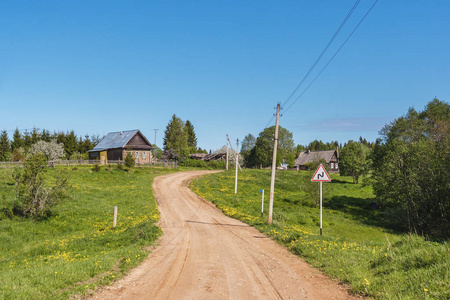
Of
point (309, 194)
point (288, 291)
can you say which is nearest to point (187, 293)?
point (288, 291)

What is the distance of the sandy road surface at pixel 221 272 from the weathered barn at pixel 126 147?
5092 centimetres

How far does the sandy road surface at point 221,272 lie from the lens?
24.0 feet

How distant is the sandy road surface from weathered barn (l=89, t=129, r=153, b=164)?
5092 cm

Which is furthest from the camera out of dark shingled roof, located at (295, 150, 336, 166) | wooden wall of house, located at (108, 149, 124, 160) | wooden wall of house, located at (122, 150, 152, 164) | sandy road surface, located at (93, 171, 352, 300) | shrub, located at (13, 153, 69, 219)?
dark shingled roof, located at (295, 150, 336, 166)

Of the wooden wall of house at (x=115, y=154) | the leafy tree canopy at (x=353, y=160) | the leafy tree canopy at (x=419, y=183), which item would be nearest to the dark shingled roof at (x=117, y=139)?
the wooden wall of house at (x=115, y=154)

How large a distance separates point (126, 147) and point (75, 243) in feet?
166

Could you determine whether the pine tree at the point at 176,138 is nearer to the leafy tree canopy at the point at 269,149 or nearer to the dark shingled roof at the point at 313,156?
the leafy tree canopy at the point at 269,149

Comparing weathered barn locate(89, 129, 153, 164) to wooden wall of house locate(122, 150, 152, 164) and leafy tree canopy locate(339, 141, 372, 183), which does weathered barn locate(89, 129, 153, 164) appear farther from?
leafy tree canopy locate(339, 141, 372, 183)

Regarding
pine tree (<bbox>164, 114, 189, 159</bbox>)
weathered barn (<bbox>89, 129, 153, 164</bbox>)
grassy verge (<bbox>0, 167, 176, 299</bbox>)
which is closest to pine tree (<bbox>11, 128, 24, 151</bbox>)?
weathered barn (<bbox>89, 129, 153, 164</bbox>)

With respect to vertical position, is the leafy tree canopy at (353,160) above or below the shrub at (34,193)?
above

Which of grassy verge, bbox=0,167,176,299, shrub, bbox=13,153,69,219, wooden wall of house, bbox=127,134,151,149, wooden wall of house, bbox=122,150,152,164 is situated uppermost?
wooden wall of house, bbox=127,134,151,149

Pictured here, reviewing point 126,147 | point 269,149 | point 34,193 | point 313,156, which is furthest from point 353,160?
point 34,193

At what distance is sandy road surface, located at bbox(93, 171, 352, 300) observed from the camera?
732cm

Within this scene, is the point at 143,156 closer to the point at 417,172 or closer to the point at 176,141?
the point at 176,141
